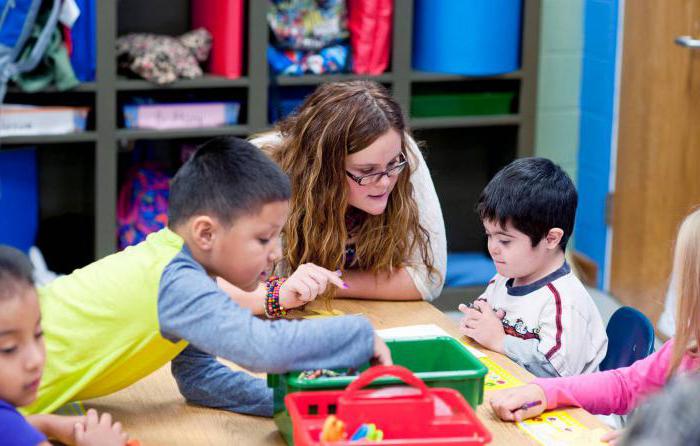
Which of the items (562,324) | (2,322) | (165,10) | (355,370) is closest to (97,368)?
(2,322)

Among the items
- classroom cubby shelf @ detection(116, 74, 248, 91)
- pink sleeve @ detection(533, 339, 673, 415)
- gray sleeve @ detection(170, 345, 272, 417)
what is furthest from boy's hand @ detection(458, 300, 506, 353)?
classroom cubby shelf @ detection(116, 74, 248, 91)

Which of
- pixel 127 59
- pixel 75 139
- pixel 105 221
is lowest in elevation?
pixel 105 221

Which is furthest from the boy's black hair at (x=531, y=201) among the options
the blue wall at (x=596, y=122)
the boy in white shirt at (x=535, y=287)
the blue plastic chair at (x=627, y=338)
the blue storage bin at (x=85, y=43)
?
the blue wall at (x=596, y=122)

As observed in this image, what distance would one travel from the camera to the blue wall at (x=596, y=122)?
13.3ft

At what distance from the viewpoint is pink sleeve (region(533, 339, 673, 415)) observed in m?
1.67

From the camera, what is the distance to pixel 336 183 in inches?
84.0

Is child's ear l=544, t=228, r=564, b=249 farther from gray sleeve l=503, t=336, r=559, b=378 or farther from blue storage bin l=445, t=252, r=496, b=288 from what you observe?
blue storage bin l=445, t=252, r=496, b=288

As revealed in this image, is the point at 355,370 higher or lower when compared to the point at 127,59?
lower

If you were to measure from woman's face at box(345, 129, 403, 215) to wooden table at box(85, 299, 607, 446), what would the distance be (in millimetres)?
505

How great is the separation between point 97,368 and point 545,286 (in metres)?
0.86

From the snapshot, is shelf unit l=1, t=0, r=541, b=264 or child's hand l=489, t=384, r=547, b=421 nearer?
child's hand l=489, t=384, r=547, b=421

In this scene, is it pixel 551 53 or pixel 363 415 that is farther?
pixel 551 53

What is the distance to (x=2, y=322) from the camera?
1.26 meters

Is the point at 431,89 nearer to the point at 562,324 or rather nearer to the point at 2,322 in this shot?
the point at 562,324
